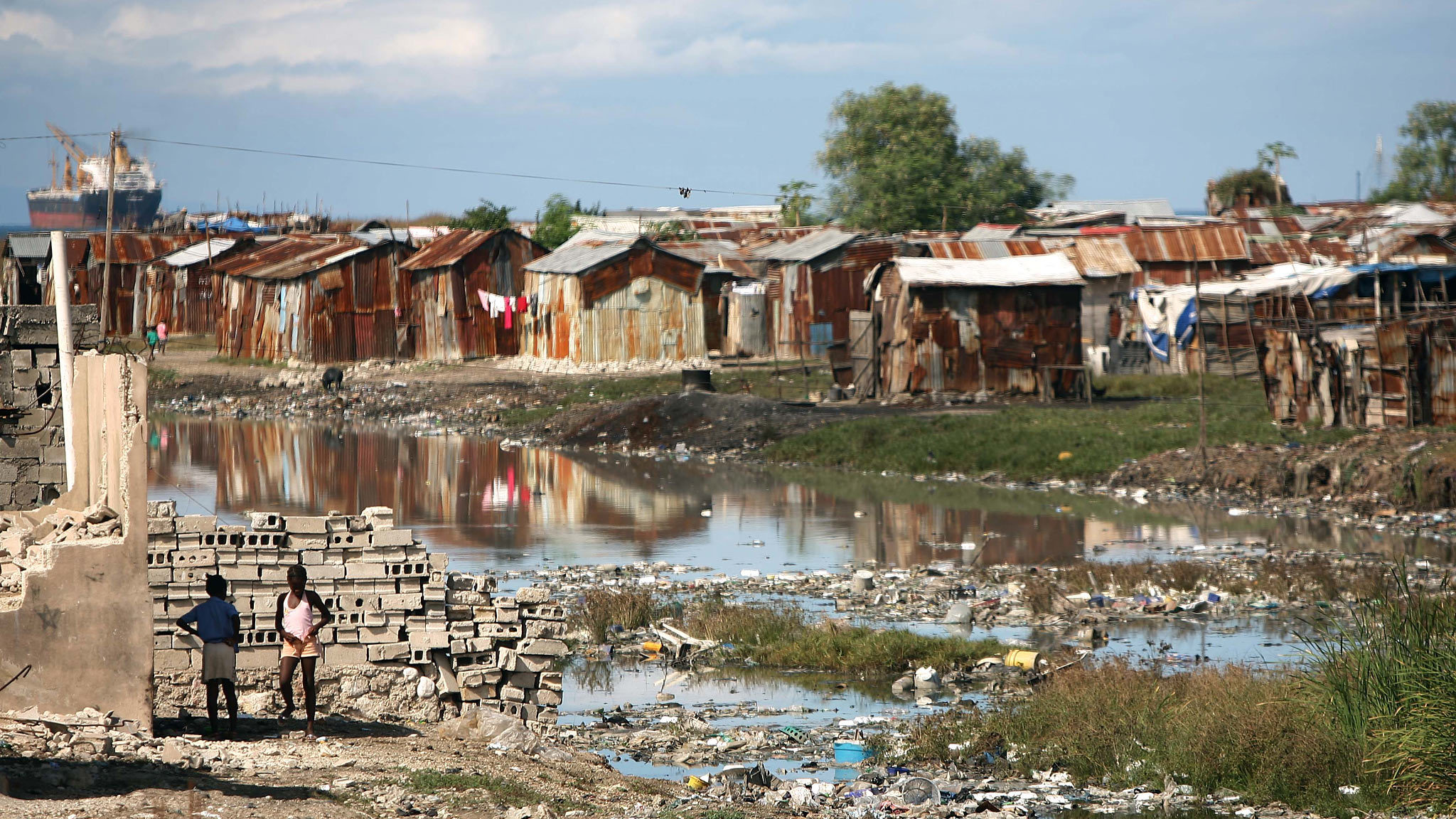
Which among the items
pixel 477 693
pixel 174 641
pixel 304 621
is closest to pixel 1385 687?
pixel 477 693

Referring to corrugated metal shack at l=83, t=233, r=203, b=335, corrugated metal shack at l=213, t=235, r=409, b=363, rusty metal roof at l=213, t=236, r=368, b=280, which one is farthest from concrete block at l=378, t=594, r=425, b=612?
corrugated metal shack at l=83, t=233, r=203, b=335

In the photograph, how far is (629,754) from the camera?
31.5 feet

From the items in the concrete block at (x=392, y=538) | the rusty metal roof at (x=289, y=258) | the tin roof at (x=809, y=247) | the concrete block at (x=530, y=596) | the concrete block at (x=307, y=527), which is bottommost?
the concrete block at (x=530, y=596)

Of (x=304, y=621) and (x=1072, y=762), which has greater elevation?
(x=304, y=621)

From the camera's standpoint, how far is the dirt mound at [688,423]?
26766 millimetres

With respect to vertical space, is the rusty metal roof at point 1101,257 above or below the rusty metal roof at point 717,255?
below

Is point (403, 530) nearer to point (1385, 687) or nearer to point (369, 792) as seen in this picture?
point (369, 792)

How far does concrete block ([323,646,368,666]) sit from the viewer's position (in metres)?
9.66

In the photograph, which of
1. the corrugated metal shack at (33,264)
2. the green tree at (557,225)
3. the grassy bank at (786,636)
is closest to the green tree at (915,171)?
the green tree at (557,225)

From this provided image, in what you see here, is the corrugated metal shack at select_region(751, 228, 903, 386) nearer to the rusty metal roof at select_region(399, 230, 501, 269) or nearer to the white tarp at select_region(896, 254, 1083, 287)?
the white tarp at select_region(896, 254, 1083, 287)

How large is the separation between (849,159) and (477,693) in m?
61.4

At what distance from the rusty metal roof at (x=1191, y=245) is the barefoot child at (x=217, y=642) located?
113 feet

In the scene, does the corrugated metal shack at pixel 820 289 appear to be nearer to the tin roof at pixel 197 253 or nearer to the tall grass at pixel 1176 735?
the tin roof at pixel 197 253

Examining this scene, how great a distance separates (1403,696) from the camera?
823 cm
